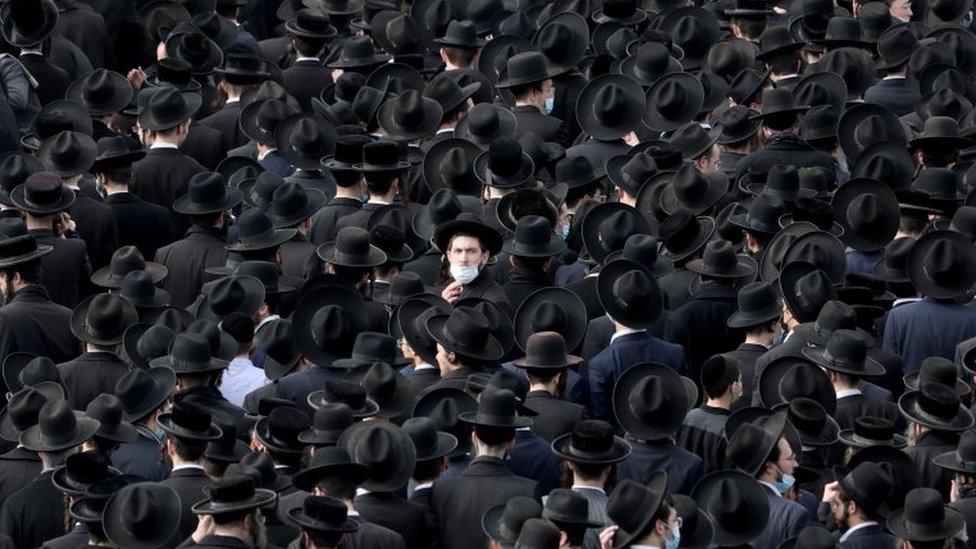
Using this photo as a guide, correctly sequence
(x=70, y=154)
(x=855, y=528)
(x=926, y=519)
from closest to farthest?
1. (x=926, y=519)
2. (x=855, y=528)
3. (x=70, y=154)

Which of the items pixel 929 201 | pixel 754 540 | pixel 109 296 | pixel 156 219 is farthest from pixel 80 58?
pixel 754 540

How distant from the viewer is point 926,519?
13.4 metres

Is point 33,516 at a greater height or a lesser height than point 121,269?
greater

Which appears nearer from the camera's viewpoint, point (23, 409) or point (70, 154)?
point (23, 409)

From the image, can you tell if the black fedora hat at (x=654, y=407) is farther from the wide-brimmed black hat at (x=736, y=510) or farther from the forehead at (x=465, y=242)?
the forehead at (x=465, y=242)

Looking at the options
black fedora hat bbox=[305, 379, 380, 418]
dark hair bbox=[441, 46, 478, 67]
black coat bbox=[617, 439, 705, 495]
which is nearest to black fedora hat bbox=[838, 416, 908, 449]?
black coat bbox=[617, 439, 705, 495]

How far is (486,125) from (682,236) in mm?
2222

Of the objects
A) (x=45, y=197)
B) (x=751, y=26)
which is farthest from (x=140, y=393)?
(x=751, y=26)

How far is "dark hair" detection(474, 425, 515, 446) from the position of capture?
14.0 metres

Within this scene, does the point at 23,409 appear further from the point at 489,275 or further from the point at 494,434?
the point at 489,275

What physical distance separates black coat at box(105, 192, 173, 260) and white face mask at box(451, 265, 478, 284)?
250 centimetres

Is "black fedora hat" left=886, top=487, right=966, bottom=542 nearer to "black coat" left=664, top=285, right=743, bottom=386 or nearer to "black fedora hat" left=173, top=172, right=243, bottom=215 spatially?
"black coat" left=664, top=285, right=743, bottom=386

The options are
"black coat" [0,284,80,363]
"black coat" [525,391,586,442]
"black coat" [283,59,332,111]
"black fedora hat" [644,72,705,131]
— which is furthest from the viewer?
"black coat" [283,59,332,111]

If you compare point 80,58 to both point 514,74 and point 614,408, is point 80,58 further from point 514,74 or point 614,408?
point 614,408
